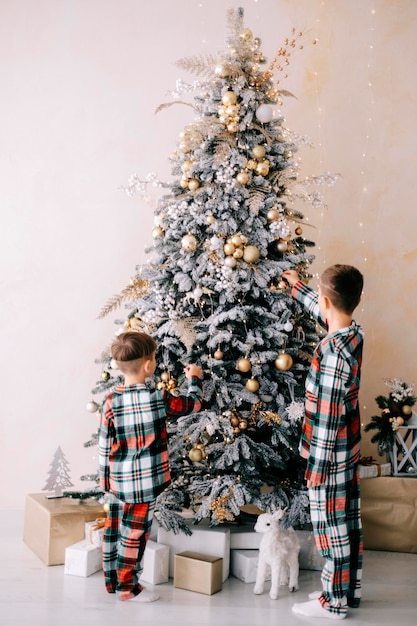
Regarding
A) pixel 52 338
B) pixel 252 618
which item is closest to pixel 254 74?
pixel 52 338

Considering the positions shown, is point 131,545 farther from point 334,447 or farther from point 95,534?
point 334,447

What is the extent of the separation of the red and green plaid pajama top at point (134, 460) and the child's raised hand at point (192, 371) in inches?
6.3

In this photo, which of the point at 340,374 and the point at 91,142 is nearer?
the point at 340,374

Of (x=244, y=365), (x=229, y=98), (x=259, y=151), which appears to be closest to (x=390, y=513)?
(x=244, y=365)

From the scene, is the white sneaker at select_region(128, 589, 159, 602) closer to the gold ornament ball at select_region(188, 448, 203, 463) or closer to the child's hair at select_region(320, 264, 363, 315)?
the gold ornament ball at select_region(188, 448, 203, 463)

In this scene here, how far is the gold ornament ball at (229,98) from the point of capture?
2.88 metres

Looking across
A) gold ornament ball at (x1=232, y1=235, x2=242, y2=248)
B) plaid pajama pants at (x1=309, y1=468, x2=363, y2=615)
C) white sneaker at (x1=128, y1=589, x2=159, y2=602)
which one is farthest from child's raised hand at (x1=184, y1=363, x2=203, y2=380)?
white sneaker at (x1=128, y1=589, x2=159, y2=602)

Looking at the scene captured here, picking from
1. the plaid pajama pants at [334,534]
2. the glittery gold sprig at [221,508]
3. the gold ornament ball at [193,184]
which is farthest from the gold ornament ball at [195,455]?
the gold ornament ball at [193,184]

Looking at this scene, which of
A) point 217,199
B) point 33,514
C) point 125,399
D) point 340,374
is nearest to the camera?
point 340,374

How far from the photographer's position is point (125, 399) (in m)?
2.56

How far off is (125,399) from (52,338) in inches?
60.4

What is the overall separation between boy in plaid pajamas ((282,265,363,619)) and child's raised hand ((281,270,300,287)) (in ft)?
0.96

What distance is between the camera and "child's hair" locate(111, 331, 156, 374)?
8.39 ft

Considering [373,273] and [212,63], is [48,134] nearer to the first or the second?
[212,63]
